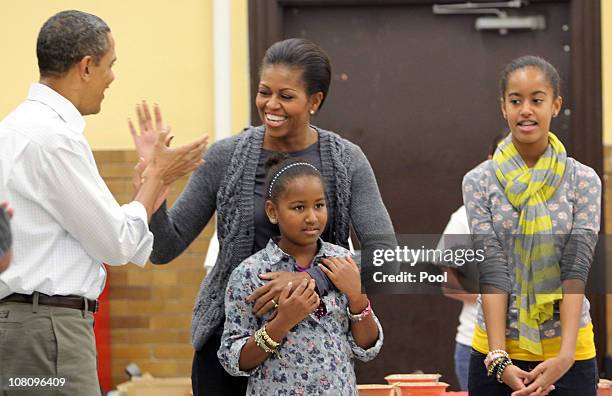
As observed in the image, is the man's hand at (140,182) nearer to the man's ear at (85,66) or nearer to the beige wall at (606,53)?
the man's ear at (85,66)

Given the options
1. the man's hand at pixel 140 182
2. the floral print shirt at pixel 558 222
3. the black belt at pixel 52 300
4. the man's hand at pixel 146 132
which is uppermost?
the man's hand at pixel 146 132

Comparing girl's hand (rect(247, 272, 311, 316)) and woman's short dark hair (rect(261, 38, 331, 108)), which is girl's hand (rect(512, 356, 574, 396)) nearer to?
girl's hand (rect(247, 272, 311, 316))

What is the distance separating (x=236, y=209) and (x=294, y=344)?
501 millimetres

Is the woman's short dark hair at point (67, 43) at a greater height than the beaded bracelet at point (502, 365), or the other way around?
the woman's short dark hair at point (67, 43)

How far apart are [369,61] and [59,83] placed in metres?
3.47

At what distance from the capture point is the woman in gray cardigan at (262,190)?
3723 mm

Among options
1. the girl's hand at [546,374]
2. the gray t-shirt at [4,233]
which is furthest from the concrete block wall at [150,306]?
the gray t-shirt at [4,233]

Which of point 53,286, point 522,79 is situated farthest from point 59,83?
point 522,79

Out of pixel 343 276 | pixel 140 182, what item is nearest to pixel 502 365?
pixel 343 276

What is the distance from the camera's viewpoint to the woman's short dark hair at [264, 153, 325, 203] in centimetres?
359

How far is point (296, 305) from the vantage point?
3.47 m

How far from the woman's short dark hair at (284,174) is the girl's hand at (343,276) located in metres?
0.26

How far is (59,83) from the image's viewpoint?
11.6 ft

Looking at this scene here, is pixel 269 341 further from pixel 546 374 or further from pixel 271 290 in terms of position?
pixel 546 374
